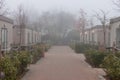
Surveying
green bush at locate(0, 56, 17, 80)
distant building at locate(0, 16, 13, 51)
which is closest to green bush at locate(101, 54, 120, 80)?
green bush at locate(0, 56, 17, 80)

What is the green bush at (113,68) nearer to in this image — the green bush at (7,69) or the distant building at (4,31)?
the green bush at (7,69)

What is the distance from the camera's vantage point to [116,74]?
11602 mm

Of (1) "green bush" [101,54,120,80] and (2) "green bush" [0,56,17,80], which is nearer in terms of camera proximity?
(2) "green bush" [0,56,17,80]

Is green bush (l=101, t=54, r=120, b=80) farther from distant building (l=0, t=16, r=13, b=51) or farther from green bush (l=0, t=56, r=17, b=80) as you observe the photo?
distant building (l=0, t=16, r=13, b=51)

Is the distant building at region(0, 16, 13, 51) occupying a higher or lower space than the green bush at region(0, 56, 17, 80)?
higher

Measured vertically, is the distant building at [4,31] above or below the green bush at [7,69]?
above

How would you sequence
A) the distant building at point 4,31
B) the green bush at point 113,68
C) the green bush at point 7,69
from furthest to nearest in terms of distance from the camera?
the distant building at point 4,31, the green bush at point 113,68, the green bush at point 7,69

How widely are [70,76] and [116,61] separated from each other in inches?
103

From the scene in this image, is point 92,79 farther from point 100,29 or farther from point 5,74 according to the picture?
point 100,29

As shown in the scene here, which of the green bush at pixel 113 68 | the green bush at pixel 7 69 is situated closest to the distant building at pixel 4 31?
the green bush at pixel 113 68

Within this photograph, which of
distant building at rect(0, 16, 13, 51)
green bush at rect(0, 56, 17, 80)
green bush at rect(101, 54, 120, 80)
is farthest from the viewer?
distant building at rect(0, 16, 13, 51)

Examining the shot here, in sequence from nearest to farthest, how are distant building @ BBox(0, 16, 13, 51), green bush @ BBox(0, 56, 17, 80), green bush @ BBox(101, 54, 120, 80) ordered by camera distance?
green bush @ BBox(0, 56, 17, 80)
green bush @ BBox(101, 54, 120, 80)
distant building @ BBox(0, 16, 13, 51)

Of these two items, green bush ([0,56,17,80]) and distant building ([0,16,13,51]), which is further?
distant building ([0,16,13,51])

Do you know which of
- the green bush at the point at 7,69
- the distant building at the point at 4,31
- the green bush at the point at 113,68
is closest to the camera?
the green bush at the point at 7,69
